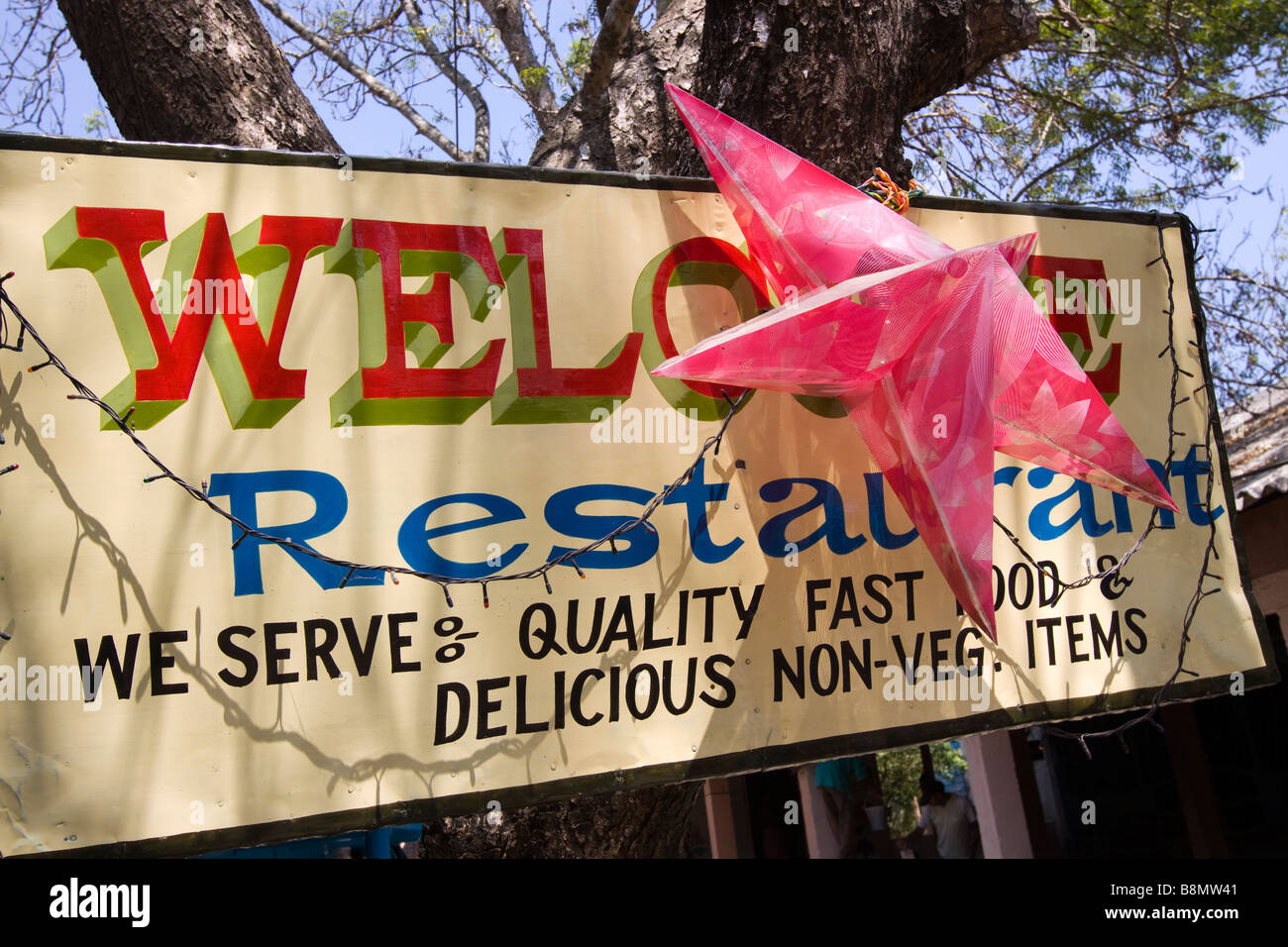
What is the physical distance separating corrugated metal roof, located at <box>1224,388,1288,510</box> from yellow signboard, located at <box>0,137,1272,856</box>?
2.03 m

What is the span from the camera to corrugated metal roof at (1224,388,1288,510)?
5.41 m

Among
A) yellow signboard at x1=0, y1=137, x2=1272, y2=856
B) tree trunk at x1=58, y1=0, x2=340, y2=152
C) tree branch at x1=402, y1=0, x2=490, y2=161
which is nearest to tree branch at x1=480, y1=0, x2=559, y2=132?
tree branch at x1=402, y1=0, x2=490, y2=161

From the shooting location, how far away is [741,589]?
2.72 metres

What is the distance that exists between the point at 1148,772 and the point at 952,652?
18.9ft

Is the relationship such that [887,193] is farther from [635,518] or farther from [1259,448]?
[1259,448]

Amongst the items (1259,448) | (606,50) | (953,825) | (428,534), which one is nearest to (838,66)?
(606,50)

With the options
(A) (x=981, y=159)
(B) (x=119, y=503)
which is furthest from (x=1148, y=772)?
(B) (x=119, y=503)

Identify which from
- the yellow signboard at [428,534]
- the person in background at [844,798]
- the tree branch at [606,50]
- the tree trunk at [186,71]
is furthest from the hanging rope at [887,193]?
the person in background at [844,798]

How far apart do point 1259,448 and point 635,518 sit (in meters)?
6.06

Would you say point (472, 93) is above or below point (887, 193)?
above

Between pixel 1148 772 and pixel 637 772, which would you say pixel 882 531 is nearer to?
pixel 637 772

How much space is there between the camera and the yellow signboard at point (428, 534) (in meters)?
2.28

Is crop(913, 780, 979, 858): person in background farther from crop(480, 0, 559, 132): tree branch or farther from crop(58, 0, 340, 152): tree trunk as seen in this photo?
crop(58, 0, 340, 152): tree trunk

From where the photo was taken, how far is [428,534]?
2.51 m
